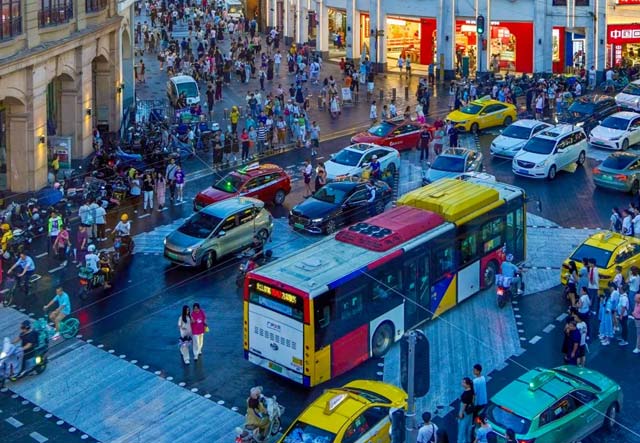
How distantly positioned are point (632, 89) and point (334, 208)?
25.3m

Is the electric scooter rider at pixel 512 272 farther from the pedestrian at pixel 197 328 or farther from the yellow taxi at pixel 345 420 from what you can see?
the yellow taxi at pixel 345 420

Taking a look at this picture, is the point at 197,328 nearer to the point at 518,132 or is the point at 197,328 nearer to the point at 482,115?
the point at 518,132

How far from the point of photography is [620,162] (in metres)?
37.7

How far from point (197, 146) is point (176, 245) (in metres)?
15.6

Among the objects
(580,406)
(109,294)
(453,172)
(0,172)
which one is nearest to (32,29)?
(0,172)

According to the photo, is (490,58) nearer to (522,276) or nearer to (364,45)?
(364,45)

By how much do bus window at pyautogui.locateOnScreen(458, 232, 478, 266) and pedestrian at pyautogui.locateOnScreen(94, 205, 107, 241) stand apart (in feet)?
38.6

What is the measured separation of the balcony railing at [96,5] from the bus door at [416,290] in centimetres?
2413

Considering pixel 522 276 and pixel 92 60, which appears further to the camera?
pixel 92 60

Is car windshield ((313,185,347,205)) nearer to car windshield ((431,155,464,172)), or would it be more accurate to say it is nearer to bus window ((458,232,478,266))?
car windshield ((431,155,464,172))

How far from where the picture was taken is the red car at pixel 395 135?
1693 inches

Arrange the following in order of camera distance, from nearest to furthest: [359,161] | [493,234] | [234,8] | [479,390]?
[479,390]
[493,234]
[359,161]
[234,8]

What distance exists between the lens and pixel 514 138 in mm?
43062

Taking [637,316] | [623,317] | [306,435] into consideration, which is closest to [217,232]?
[623,317]
